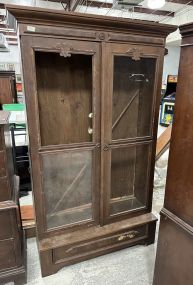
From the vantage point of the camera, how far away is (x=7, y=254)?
4.96ft

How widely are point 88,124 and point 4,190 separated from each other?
0.88 metres

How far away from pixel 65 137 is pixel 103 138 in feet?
1.41

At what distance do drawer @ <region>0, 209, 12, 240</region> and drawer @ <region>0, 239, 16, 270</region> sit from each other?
0.16ft

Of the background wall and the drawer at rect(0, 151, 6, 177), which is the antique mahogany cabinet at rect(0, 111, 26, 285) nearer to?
the drawer at rect(0, 151, 6, 177)

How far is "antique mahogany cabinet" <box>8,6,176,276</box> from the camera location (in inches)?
53.5

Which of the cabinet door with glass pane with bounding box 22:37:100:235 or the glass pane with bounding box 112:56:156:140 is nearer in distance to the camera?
the cabinet door with glass pane with bounding box 22:37:100:235

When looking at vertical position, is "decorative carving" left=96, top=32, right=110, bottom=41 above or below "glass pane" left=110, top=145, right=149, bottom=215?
above

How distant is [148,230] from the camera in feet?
6.51

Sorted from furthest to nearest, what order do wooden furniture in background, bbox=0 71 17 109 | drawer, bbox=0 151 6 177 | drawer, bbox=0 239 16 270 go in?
wooden furniture in background, bbox=0 71 17 109 < drawer, bbox=0 239 16 270 < drawer, bbox=0 151 6 177

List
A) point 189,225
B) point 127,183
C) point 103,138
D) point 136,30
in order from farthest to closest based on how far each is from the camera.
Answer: point 127,183, point 103,138, point 136,30, point 189,225

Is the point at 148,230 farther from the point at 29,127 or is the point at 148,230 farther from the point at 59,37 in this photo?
the point at 59,37

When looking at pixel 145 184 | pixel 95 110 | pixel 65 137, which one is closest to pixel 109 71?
pixel 95 110

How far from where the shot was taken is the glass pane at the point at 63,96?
1.66 m

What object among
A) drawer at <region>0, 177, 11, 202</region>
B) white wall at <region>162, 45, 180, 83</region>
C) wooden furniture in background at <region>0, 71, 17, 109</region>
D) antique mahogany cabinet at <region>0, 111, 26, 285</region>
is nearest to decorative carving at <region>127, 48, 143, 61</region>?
antique mahogany cabinet at <region>0, 111, 26, 285</region>
